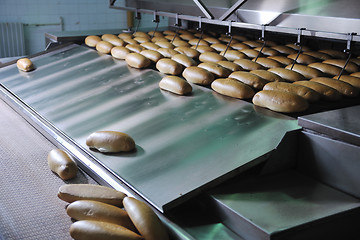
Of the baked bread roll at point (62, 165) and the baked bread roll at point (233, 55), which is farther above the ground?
the baked bread roll at point (233, 55)

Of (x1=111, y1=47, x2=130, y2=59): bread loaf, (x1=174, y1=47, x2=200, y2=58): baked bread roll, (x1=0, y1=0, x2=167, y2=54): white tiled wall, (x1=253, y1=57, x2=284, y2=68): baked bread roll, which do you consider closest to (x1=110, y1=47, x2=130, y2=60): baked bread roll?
(x1=111, y1=47, x2=130, y2=59): bread loaf

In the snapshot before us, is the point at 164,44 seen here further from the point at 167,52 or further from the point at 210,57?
the point at 210,57

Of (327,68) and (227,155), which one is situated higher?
(327,68)

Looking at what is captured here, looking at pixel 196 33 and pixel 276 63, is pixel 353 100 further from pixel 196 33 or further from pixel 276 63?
pixel 196 33

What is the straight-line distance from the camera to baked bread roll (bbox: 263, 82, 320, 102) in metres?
1.68

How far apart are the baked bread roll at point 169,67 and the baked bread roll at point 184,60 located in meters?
0.05

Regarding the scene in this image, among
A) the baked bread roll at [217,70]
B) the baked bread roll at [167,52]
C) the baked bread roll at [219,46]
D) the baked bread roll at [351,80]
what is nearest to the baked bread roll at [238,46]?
the baked bread roll at [219,46]

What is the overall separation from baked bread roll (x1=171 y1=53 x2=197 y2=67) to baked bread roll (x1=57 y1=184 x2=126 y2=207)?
112cm

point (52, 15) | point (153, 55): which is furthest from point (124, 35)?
point (52, 15)

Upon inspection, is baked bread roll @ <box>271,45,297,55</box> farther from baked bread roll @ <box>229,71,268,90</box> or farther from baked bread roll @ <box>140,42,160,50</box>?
baked bread roll @ <box>140,42,160,50</box>

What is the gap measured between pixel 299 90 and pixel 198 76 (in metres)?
0.56

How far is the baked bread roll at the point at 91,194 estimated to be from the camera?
1307mm

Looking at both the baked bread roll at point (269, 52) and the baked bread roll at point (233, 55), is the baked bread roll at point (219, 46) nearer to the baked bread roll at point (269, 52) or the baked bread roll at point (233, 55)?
the baked bread roll at point (233, 55)

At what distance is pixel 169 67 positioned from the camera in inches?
88.1
